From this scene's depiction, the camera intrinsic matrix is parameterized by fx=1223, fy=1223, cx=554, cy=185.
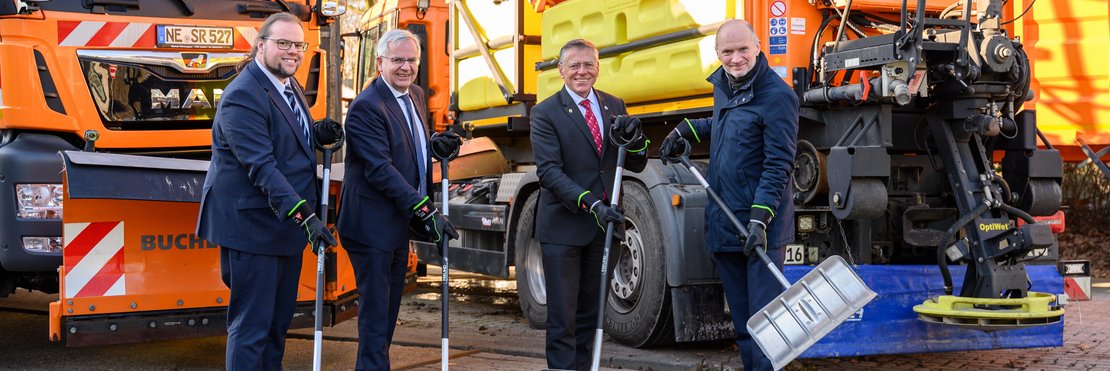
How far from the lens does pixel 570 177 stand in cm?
583

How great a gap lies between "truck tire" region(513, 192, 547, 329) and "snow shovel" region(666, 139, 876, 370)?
3.43 m

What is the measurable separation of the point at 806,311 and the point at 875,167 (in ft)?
4.10

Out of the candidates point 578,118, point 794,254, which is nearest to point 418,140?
→ point 578,118

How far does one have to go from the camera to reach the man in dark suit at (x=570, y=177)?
5.80 m

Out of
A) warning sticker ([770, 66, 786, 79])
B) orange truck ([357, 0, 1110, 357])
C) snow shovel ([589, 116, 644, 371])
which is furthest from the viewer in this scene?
warning sticker ([770, 66, 786, 79])

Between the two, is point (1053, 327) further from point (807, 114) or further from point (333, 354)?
point (333, 354)

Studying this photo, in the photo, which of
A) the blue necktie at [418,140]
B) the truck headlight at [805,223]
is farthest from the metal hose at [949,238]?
the blue necktie at [418,140]

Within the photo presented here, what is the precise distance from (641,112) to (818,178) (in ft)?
4.91

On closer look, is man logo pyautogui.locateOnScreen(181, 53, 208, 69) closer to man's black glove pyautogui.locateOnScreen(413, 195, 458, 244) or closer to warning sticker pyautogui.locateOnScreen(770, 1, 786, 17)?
man's black glove pyautogui.locateOnScreen(413, 195, 458, 244)

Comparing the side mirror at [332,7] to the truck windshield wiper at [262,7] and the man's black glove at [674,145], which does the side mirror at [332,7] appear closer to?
the truck windshield wiper at [262,7]

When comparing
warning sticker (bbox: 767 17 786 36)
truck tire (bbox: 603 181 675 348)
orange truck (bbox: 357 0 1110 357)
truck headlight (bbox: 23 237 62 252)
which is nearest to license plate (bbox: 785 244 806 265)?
orange truck (bbox: 357 0 1110 357)

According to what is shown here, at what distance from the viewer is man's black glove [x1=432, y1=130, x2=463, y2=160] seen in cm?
577

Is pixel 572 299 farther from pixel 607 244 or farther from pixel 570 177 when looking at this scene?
pixel 570 177

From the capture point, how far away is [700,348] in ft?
24.9
